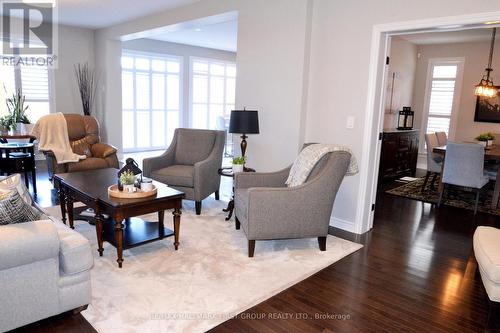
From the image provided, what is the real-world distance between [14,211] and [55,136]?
335 centimetres

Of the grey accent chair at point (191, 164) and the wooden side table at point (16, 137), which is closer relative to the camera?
the grey accent chair at point (191, 164)

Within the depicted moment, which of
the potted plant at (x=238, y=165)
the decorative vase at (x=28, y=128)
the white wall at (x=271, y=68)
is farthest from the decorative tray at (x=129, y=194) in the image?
the decorative vase at (x=28, y=128)

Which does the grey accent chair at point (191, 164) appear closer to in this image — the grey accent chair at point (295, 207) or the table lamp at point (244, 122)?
the table lamp at point (244, 122)

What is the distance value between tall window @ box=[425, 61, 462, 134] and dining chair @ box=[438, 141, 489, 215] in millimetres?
3204

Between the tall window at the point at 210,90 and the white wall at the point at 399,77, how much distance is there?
13.8ft

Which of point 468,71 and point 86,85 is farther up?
point 468,71

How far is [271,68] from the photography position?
433cm

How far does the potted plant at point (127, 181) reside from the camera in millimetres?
3139

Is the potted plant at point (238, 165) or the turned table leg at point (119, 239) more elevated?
the potted plant at point (238, 165)

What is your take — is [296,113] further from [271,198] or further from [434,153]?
[434,153]

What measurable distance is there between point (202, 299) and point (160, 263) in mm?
679

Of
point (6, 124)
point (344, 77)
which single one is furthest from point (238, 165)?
point (6, 124)

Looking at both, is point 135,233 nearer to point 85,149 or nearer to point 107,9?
point 85,149

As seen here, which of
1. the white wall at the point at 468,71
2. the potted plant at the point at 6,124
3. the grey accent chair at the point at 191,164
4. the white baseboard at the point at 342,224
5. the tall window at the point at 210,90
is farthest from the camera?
the tall window at the point at 210,90
